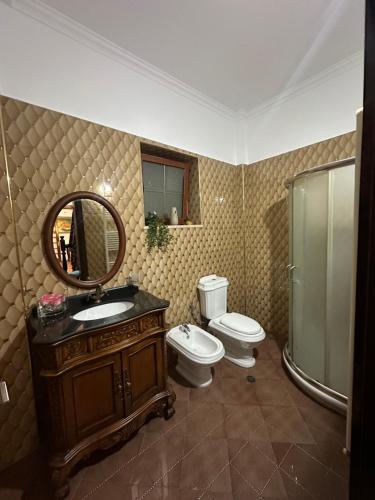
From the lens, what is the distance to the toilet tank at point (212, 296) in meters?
2.37

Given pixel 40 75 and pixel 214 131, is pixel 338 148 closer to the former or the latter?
pixel 214 131

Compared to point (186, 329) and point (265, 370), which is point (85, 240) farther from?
point (265, 370)

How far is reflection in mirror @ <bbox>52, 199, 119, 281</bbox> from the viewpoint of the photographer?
1559 millimetres

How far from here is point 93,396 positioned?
4.17 feet

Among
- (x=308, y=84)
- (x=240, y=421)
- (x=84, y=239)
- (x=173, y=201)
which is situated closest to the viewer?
(x=240, y=421)

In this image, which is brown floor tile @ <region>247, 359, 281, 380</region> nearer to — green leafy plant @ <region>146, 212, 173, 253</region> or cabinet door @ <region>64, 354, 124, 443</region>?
cabinet door @ <region>64, 354, 124, 443</region>

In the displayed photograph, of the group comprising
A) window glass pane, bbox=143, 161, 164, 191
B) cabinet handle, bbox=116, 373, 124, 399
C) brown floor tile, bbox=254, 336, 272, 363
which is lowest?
brown floor tile, bbox=254, 336, 272, 363

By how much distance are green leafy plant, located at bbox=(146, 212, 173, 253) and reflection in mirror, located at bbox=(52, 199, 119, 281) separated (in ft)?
1.04

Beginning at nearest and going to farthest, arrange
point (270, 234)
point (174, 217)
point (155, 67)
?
point (155, 67) < point (174, 217) < point (270, 234)

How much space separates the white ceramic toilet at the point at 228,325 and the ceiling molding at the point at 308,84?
212 cm

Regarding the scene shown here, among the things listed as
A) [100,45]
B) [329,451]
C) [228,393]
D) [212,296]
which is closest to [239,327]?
[212,296]

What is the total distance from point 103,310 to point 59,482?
0.93 meters

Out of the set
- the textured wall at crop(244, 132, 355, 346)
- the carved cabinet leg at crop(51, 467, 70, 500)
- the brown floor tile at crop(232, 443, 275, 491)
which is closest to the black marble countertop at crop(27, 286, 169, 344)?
the carved cabinet leg at crop(51, 467, 70, 500)

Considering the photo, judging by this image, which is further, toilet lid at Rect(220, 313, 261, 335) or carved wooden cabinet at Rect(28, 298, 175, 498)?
toilet lid at Rect(220, 313, 261, 335)
